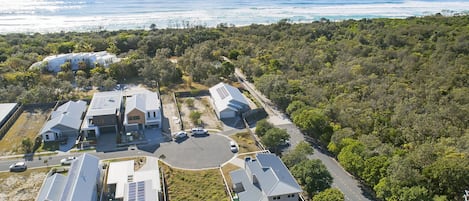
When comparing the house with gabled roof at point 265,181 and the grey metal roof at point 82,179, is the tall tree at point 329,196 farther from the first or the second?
the grey metal roof at point 82,179

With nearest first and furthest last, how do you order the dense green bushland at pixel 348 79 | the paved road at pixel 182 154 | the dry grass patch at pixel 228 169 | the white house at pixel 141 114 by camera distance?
the dense green bushland at pixel 348 79, the dry grass patch at pixel 228 169, the paved road at pixel 182 154, the white house at pixel 141 114

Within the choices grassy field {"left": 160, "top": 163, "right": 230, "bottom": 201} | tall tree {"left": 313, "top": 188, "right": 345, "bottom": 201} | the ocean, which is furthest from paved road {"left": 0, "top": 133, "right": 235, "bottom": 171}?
the ocean

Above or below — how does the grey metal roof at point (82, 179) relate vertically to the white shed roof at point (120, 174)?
above

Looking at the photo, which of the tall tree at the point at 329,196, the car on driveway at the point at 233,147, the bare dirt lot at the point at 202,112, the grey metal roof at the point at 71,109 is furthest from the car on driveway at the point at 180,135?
the tall tree at the point at 329,196

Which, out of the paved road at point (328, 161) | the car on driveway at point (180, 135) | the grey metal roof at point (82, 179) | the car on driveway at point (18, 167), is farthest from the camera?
the car on driveway at point (180, 135)

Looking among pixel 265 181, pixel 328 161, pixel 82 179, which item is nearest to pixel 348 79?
pixel 328 161

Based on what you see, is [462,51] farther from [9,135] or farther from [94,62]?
[9,135]

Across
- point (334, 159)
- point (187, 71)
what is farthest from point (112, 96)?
point (334, 159)
